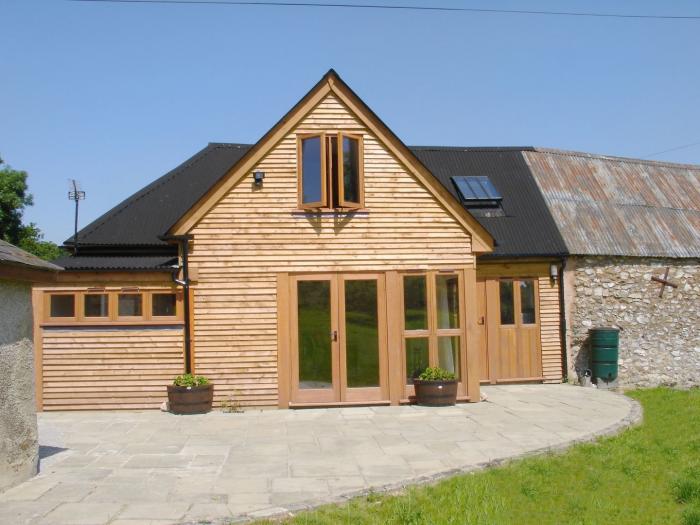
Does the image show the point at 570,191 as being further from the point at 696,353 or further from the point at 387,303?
the point at 387,303

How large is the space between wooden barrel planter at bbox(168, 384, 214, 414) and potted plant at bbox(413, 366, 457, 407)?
12.6 feet

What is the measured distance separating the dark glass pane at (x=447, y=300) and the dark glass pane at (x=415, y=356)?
519mm

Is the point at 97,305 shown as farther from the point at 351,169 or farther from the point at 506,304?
the point at 506,304

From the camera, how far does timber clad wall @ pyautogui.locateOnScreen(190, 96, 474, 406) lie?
1243 centimetres

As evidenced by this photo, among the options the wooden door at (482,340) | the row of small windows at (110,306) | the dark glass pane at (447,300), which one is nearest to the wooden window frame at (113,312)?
the row of small windows at (110,306)

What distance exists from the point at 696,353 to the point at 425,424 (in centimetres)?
907

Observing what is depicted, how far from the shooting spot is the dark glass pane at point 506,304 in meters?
15.3

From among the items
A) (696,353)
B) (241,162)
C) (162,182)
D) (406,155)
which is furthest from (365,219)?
(696,353)

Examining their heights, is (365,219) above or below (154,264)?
above

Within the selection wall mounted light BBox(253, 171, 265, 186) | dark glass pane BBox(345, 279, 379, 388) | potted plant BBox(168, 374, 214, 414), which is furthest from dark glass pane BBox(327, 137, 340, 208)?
potted plant BBox(168, 374, 214, 414)

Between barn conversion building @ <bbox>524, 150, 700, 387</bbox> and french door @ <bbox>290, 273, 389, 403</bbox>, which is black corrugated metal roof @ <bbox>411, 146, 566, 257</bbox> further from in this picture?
french door @ <bbox>290, 273, 389, 403</bbox>

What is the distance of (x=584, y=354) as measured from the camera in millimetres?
15523

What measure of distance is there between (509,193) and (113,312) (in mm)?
9975

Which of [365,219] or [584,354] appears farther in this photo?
[584,354]
